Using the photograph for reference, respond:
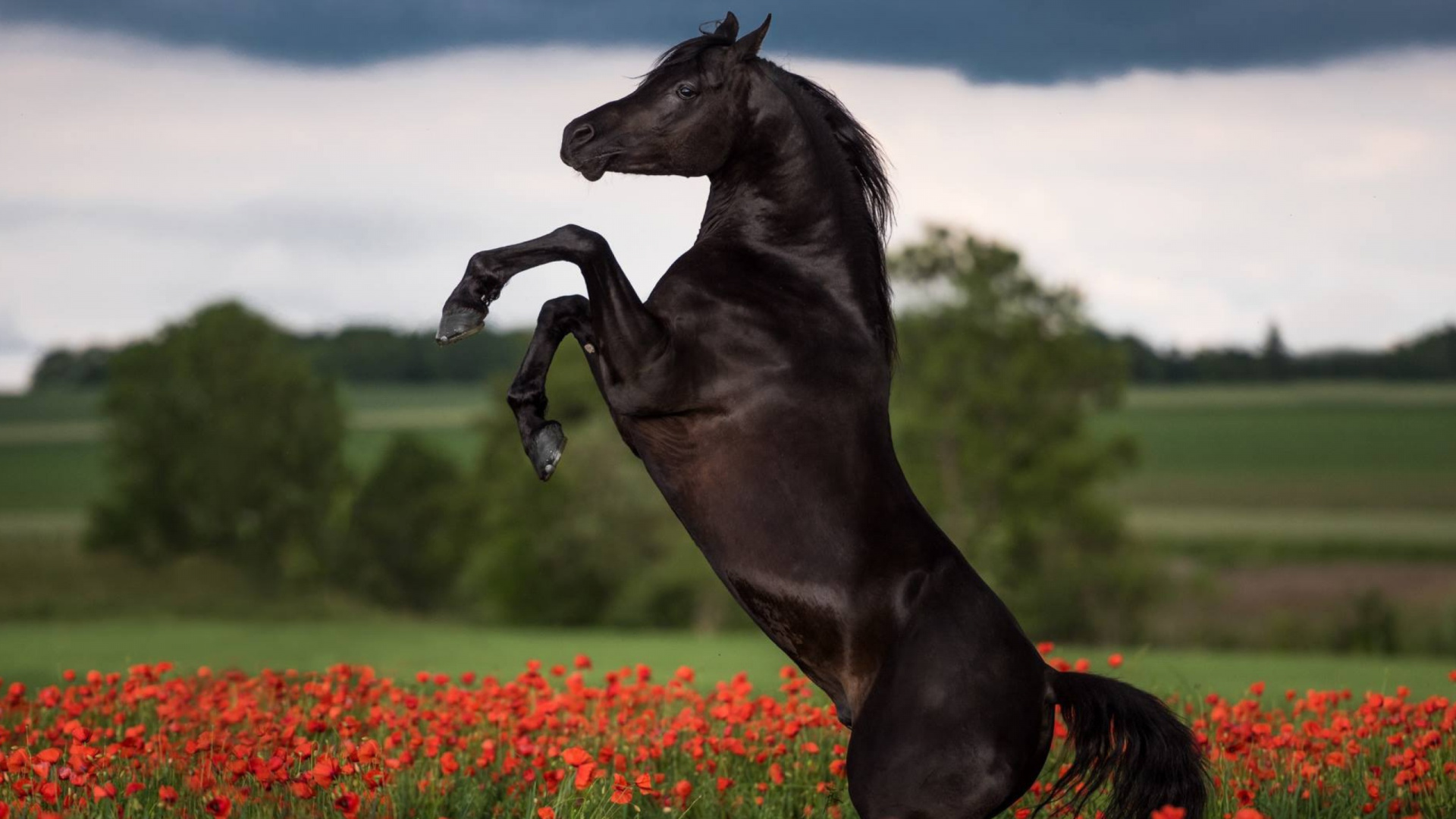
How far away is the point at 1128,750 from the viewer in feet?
15.8

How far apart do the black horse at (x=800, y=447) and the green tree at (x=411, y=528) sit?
27840 millimetres

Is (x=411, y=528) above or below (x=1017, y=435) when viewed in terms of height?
below

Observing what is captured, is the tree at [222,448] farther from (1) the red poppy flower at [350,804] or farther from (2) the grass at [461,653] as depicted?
(1) the red poppy flower at [350,804]

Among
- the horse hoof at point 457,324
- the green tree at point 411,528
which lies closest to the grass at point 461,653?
the green tree at point 411,528

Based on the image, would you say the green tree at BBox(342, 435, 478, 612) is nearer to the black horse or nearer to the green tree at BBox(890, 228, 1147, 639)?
the green tree at BBox(890, 228, 1147, 639)

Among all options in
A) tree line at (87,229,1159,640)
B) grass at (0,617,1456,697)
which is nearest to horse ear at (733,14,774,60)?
grass at (0,617,1456,697)

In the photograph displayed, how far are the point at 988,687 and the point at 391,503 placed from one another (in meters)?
29.2

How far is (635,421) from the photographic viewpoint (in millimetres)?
4598

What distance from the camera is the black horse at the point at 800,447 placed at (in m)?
4.44

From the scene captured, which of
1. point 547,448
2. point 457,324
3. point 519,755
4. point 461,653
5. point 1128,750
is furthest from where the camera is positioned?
point 461,653

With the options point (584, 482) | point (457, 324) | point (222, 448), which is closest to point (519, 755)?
point (457, 324)

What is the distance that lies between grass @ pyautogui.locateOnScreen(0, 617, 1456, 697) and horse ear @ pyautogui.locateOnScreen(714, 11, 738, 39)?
11.3m

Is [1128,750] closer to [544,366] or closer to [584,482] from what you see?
[544,366]

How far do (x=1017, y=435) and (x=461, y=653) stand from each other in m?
12.9
